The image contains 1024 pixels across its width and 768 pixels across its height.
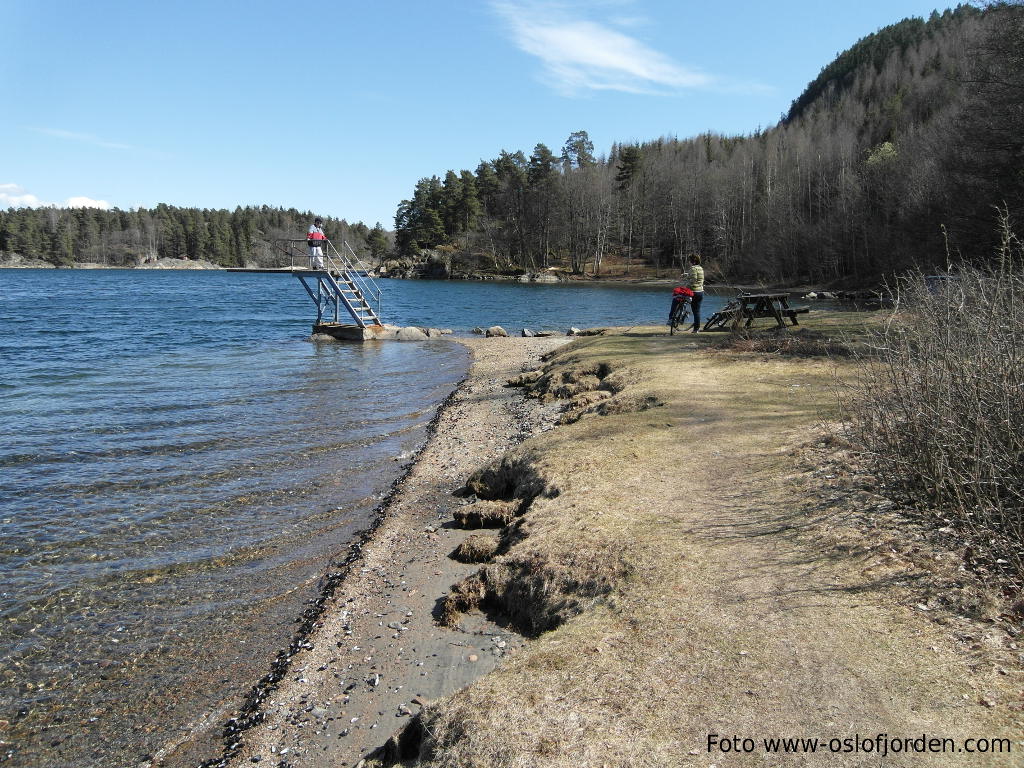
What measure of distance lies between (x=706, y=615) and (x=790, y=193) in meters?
92.7

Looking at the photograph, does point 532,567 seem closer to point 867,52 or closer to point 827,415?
point 827,415

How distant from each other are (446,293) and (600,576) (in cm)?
7094

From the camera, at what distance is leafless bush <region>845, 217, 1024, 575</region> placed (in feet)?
17.6

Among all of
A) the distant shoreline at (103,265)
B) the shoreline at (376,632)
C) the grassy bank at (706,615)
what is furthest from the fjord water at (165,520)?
the distant shoreline at (103,265)

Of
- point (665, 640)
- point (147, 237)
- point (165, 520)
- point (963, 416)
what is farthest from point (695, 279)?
point (147, 237)

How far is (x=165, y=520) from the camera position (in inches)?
376

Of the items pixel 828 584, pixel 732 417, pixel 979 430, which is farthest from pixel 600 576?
pixel 732 417

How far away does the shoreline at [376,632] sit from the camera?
5102mm

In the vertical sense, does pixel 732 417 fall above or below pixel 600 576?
above

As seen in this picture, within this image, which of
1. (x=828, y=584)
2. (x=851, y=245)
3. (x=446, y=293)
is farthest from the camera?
(x=446, y=293)

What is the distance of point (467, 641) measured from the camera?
611 cm

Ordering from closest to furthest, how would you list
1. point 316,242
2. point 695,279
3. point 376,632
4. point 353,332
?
point 376,632, point 695,279, point 316,242, point 353,332

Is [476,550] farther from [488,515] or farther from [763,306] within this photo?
[763,306]

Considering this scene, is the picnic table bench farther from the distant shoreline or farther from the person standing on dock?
the distant shoreline
